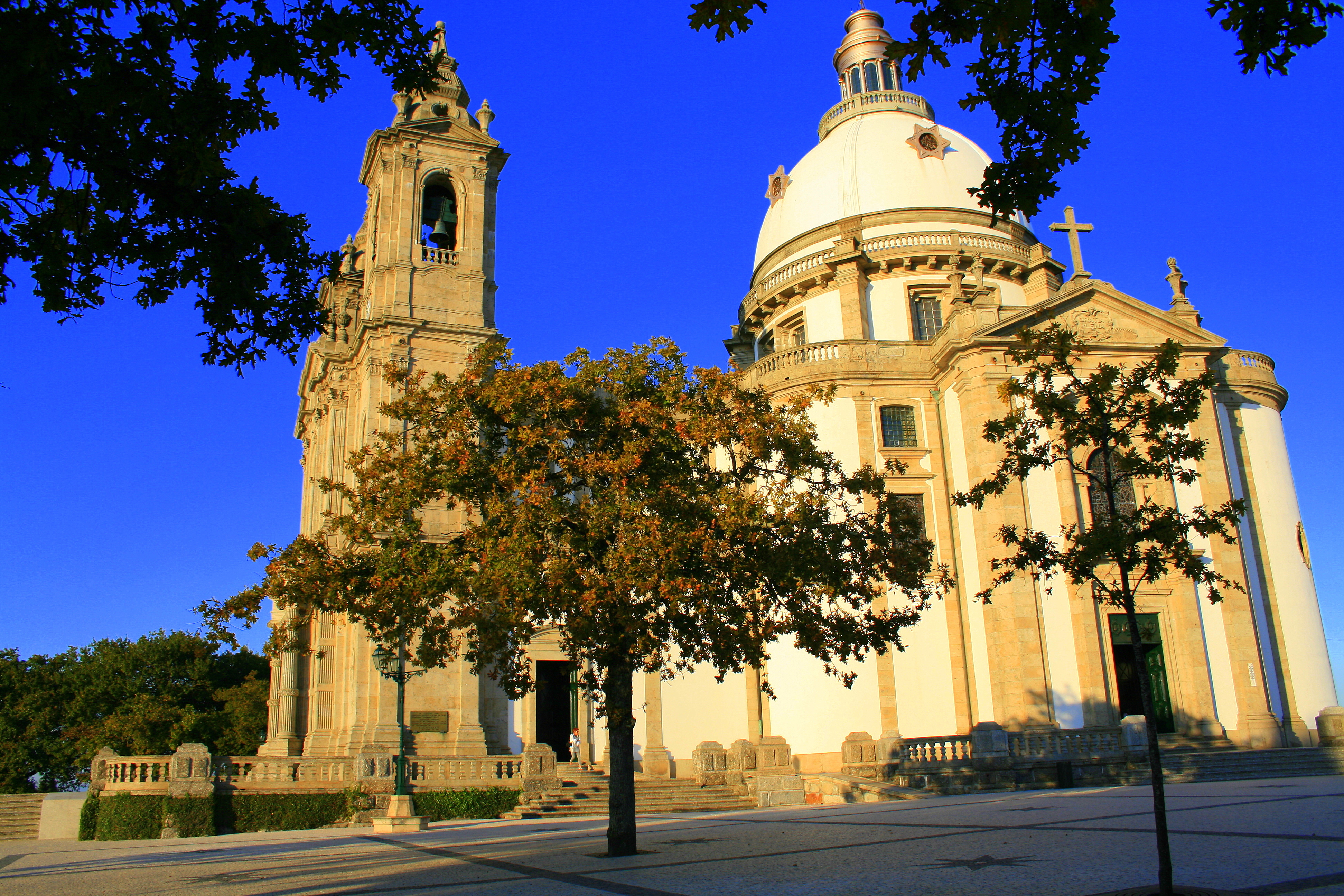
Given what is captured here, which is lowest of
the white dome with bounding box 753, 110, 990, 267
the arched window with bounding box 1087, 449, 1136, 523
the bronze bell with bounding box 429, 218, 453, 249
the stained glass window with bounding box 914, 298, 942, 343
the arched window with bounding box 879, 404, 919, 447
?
the arched window with bounding box 1087, 449, 1136, 523

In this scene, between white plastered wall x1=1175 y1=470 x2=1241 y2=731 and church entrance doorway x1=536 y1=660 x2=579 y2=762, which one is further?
church entrance doorway x1=536 y1=660 x2=579 y2=762

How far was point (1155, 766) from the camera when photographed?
8.37 metres

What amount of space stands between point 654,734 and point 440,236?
17190mm

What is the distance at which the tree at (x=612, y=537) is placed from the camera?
41.5ft

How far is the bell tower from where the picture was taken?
26.5m

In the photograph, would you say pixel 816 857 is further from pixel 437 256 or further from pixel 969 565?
pixel 437 256

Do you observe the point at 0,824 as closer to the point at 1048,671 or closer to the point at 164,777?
the point at 164,777

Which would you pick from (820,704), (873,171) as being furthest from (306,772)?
(873,171)

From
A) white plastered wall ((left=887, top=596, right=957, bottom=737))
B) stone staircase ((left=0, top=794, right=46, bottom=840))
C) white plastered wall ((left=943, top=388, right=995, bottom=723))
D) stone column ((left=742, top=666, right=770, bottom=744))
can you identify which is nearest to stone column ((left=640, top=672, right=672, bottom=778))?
stone column ((left=742, top=666, right=770, bottom=744))

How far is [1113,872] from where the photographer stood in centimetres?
867

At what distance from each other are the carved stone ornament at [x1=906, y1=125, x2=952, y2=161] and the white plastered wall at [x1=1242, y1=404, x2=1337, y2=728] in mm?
15802

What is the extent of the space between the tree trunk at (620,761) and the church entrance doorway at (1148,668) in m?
19.3

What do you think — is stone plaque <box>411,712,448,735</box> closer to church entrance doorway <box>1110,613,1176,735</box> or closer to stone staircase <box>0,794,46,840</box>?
stone staircase <box>0,794,46,840</box>

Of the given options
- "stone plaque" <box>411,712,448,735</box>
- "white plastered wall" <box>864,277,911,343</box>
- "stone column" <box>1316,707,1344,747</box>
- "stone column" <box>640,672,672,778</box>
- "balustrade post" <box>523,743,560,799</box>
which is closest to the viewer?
"balustrade post" <box>523,743,560,799</box>
